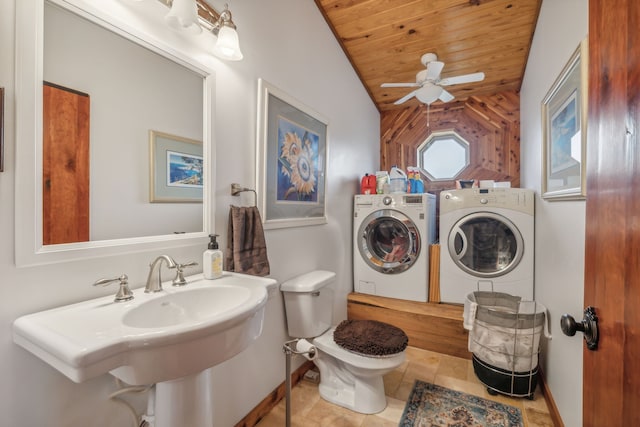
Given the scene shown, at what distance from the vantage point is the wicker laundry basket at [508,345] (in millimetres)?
→ 1700

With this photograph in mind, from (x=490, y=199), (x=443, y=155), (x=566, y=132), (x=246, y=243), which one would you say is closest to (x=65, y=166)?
(x=246, y=243)

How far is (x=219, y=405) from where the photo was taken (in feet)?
4.42

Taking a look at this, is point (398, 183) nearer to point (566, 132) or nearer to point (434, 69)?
point (434, 69)

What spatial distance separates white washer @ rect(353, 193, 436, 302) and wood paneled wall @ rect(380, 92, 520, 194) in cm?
91

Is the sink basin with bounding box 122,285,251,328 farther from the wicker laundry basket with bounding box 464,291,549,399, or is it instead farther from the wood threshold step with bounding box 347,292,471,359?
the wood threshold step with bounding box 347,292,471,359

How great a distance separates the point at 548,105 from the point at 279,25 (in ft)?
5.68

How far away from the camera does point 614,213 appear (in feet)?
1.73

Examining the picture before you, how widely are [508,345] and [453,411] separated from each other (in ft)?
1.68

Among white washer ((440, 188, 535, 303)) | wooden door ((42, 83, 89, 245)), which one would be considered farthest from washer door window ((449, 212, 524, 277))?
wooden door ((42, 83, 89, 245))

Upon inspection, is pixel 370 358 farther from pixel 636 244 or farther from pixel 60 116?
pixel 60 116

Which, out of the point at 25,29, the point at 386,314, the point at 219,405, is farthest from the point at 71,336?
the point at 386,314

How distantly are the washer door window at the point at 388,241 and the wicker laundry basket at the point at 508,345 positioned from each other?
2.47 ft

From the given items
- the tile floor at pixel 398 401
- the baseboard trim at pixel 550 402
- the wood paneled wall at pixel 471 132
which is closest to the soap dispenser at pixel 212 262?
the tile floor at pixel 398 401

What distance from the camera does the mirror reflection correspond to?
84 centimetres
